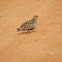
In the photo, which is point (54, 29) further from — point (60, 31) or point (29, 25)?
point (29, 25)

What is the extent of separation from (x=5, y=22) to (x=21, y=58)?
258 inches

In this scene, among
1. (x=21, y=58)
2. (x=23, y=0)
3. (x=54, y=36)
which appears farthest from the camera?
(x=23, y=0)

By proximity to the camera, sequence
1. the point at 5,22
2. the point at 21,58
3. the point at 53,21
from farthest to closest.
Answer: the point at 5,22
the point at 53,21
the point at 21,58

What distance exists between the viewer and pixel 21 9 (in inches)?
572

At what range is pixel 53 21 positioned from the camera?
9578 mm

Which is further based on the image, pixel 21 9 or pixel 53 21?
pixel 21 9

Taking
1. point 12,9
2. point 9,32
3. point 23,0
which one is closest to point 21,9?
point 12,9

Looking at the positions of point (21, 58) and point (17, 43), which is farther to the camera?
point (17, 43)

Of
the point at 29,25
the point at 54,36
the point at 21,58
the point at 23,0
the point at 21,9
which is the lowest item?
the point at 21,58

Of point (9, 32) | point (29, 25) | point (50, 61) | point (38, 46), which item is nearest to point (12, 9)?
point (9, 32)

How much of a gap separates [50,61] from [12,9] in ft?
35.5

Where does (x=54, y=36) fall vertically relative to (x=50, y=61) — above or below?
above

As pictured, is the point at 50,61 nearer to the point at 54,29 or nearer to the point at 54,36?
the point at 54,36

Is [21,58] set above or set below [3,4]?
below
